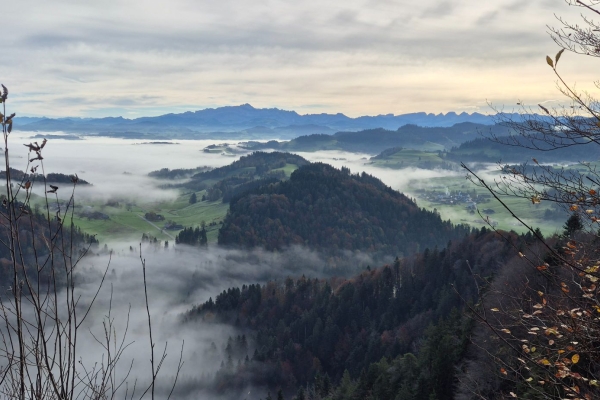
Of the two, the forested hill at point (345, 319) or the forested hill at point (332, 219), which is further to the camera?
the forested hill at point (332, 219)

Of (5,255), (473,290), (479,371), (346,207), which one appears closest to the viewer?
(479,371)

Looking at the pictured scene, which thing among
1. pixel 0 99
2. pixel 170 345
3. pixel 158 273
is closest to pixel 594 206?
pixel 0 99

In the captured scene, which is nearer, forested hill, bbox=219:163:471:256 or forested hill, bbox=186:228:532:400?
forested hill, bbox=186:228:532:400

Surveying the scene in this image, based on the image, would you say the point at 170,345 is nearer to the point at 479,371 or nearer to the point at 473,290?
the point at 473,290
